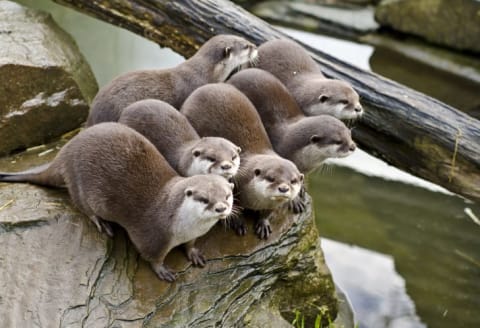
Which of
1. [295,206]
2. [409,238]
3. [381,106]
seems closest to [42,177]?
[295,206]

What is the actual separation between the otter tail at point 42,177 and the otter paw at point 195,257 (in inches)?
22.2

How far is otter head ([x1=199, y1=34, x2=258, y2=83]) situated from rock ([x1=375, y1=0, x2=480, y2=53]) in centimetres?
404

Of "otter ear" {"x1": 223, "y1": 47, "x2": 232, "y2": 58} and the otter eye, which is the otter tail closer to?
the otter eye

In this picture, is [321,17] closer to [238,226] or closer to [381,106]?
[381,106]

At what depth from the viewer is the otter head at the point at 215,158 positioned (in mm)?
2389

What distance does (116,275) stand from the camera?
7.79ft

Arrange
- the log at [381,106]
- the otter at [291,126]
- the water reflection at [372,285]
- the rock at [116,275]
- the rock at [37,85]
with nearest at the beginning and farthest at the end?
the rock at [116,275] → the otter at [291,126] → the log at [381,106] → the rock at [37,85] → the water reflection at [372,285]

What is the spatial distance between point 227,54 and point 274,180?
0.98 m

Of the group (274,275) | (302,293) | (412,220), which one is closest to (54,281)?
(274,275)

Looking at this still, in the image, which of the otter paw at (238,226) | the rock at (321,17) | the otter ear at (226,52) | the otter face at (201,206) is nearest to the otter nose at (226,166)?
the otter face at (201,206)

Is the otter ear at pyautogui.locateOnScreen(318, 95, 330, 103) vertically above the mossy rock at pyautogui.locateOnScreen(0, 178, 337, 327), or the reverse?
the otter ear at pyautogui.locateOnScreen(318, 95, 330, 103)

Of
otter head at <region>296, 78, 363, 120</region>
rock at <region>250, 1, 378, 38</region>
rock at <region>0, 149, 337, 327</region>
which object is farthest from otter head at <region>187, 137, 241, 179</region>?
rock at <region>250, 1, 378, 38</region>

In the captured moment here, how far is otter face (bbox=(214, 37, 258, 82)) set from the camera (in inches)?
126

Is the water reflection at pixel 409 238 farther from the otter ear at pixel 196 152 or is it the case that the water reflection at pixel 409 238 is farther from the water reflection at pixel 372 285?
the otter ear at pixel 196 152
